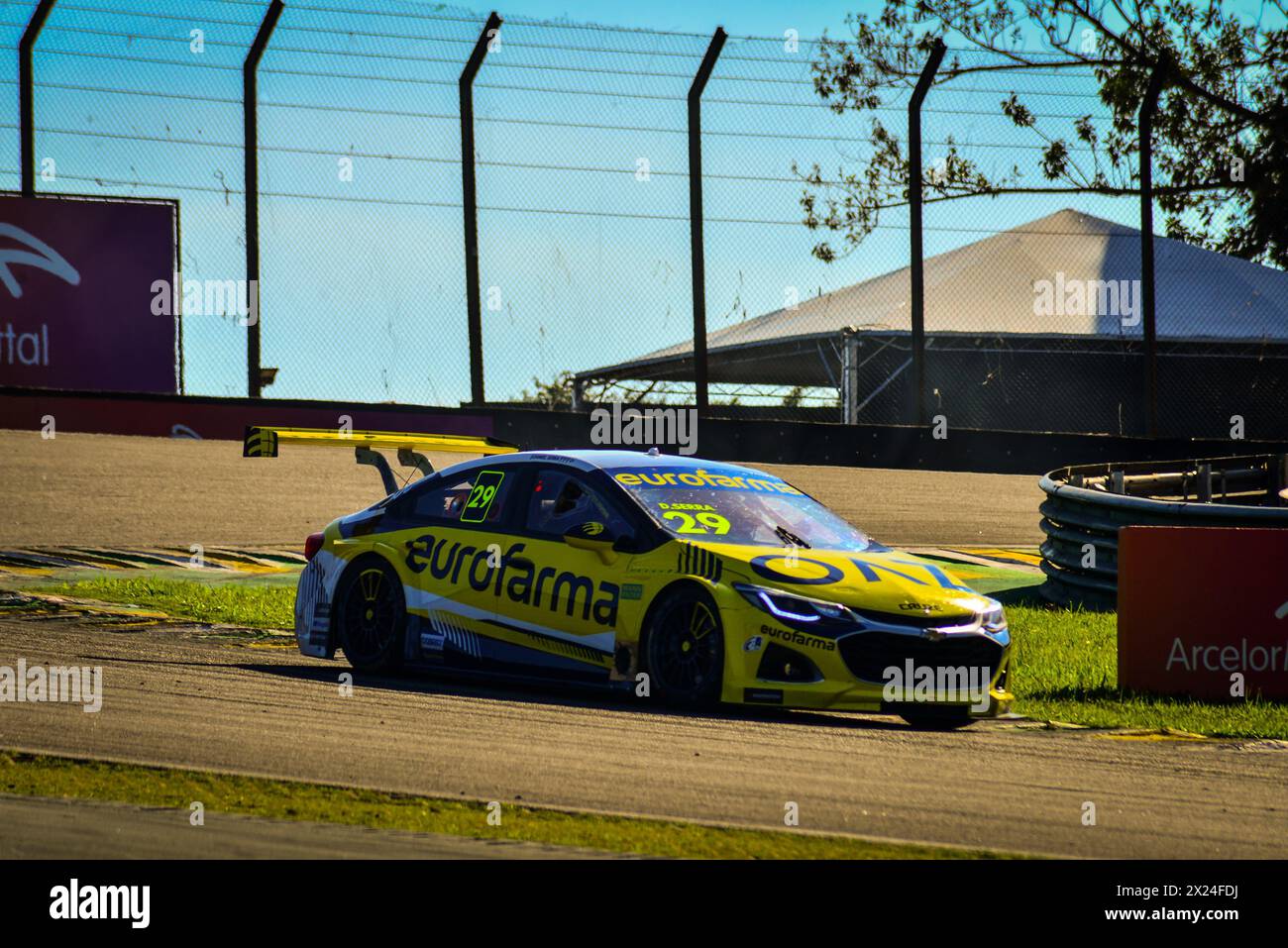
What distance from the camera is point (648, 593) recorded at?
31.9 feet

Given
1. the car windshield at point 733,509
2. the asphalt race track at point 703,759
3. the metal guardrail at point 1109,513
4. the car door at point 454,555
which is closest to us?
the asphalt race track at point 703,759

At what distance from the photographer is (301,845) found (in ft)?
18.4

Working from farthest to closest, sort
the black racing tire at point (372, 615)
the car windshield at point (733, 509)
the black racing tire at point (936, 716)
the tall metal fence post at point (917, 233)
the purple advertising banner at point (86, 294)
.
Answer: the purple advertising banner at point (86, 294), the tall metal fence post at point (917, 233), the black racing tire at point (372, 615), the car windshield at point (733, 509), the black racing tire at point (936, 716)

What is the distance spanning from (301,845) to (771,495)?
5.59m

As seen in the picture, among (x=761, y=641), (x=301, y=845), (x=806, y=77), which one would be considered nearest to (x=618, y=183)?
(x=806, y=77)

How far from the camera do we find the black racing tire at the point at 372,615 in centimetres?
1095

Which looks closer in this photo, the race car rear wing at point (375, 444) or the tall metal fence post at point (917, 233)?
the race car rear wing at point (375, 444)

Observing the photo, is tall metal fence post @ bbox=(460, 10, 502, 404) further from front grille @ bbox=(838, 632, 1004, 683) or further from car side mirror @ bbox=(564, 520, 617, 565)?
front grille @ bbox=(838, 632, 1004, 683)

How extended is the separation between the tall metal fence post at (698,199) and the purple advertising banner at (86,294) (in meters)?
5.63

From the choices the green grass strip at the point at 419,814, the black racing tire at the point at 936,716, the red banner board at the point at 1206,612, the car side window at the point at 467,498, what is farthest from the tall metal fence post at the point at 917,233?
the green grass strip at the point at 419,814

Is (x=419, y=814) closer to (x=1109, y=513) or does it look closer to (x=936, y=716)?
(x=936, y=716)

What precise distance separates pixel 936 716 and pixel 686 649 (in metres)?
1.39

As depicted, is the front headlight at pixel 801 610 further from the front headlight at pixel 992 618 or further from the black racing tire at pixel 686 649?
the front headlight at pixel 992 618
